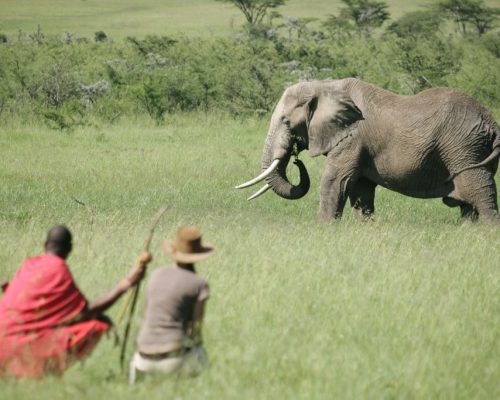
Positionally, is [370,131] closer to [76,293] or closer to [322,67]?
[76,293]

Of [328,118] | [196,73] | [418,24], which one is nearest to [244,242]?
[328,118]

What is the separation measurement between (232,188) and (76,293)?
8.97 metres

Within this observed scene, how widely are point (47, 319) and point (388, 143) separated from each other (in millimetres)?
6520

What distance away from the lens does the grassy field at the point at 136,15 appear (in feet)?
175

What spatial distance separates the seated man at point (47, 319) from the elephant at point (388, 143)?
6.07 m

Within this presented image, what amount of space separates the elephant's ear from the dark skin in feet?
19.7

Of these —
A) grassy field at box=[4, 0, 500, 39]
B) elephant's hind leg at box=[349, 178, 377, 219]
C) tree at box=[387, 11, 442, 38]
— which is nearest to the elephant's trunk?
elephant's hind leg at box=[349, 178, 377, 219]

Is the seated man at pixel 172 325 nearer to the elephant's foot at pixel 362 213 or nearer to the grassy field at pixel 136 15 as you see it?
the elephant's foot at pixel 362 213

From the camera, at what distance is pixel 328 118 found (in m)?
11.4

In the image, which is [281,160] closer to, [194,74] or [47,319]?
[47,319]

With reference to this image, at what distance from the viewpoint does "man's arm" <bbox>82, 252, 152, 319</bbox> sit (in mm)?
5551

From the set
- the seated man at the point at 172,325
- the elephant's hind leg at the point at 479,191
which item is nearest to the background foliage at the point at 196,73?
the elephant's hind leg at the point at 479,191

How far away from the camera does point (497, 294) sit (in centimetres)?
809

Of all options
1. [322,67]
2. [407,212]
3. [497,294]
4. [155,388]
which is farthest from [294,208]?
[322,67]
